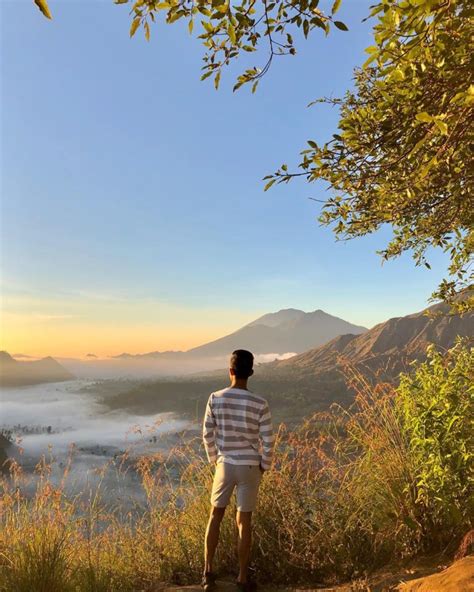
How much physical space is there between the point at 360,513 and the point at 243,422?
1.78 meters

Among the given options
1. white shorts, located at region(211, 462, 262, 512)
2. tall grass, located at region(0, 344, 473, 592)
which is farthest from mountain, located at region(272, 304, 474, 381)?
white shorts, located at region(211, 462, 262, 512)

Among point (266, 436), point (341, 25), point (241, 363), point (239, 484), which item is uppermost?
point (341, 25)

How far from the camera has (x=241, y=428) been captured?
4559 millimetres

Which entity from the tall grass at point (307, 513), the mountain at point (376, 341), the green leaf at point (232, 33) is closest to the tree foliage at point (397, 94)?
the green leaf at point (232, 33)

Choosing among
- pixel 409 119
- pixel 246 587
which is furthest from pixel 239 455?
pixel 409 119

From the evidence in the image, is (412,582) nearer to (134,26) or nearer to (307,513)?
(307,513)

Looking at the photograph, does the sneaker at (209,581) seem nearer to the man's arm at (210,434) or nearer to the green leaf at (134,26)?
the man's arm at (210,434)

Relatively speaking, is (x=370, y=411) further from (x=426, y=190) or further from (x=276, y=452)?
(x=426, y=190)

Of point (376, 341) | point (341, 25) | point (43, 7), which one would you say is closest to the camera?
point (43, 7)

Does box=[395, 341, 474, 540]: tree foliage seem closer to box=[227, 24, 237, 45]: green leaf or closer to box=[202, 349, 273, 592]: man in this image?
box=[202, 349, 273, 592]: man

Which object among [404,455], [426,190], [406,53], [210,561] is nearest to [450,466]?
[404,455]

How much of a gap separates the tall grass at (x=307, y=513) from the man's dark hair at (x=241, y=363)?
163 cm

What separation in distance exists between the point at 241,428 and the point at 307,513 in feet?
5.01

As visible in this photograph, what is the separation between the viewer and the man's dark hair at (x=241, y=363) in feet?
15.5
